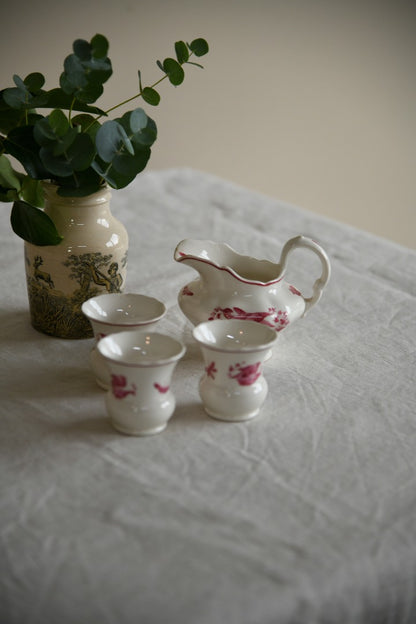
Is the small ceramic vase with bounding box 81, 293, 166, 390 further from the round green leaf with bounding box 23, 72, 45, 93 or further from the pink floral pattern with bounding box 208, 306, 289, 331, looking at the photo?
the round green leaf with bounding box 23, 72, 45, 93

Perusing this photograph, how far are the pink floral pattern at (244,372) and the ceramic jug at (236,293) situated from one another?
103mm

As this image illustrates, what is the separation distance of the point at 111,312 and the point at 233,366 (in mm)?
169

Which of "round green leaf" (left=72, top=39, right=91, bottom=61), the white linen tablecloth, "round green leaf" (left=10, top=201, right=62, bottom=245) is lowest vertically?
the white linen tablecloth

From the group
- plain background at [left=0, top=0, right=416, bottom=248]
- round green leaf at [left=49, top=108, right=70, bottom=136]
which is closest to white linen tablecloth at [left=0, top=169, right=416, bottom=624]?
round green leaf at [left=49, top=108, right=70, bottom=136]

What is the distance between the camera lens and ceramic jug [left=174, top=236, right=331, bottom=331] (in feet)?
2.57

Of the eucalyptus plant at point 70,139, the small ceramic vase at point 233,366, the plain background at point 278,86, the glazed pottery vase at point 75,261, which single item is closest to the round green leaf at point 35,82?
the eucalyptus plant at point 70,139

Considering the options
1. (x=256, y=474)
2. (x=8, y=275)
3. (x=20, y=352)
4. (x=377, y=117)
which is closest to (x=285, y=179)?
(x=377, y=117)

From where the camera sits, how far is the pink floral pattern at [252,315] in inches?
30.8

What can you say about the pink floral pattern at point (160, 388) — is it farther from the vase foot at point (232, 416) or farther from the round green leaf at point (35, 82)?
the round green leaf at point (35, 82)

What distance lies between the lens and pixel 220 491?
1.96 feet

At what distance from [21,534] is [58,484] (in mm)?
66

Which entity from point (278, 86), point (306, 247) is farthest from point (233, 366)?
point (278, 86)

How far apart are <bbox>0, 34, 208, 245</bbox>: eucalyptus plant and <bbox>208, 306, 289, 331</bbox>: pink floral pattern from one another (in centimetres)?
18

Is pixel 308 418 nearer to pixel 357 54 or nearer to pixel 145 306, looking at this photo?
pixel 145 306
